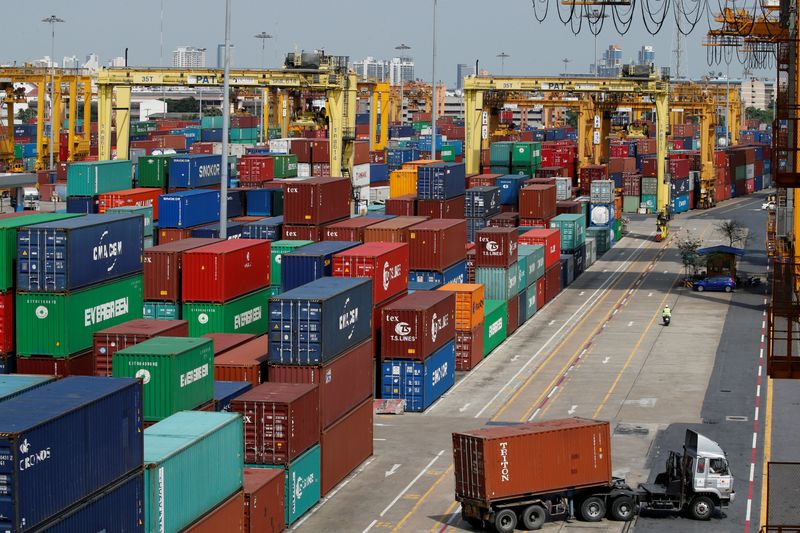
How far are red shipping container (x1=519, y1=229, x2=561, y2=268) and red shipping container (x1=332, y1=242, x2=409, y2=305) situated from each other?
1116 inches

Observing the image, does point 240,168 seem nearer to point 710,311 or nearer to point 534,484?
point 710,311

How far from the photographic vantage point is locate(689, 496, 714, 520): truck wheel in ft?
153

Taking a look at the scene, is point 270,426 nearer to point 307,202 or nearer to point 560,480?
point 560,480

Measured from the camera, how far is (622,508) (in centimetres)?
4625

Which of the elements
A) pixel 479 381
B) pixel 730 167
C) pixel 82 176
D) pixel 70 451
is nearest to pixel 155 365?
pixel 70 451

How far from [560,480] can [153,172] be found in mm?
45126

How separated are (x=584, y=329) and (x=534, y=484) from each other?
131 feet

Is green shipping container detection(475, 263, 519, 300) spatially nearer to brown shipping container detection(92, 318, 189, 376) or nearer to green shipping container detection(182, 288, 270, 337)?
green shipping container detection(182, 288, 270, 337)

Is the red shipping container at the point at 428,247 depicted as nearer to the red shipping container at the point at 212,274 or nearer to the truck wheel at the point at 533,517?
the red shipping container at the point at 212,274

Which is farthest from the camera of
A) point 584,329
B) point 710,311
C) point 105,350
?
point 710,311

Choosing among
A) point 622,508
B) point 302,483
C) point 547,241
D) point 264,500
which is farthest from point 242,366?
point 547,241

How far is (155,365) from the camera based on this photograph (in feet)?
135

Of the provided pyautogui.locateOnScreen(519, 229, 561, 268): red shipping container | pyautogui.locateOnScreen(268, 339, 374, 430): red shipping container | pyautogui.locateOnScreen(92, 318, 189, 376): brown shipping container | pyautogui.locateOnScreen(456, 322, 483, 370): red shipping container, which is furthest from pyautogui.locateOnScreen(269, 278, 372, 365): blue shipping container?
pyautogui.locateOnScreen(519, 229, 561, 268): red shipping container

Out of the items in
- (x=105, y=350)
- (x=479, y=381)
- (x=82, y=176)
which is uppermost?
(x=82, y=176)
